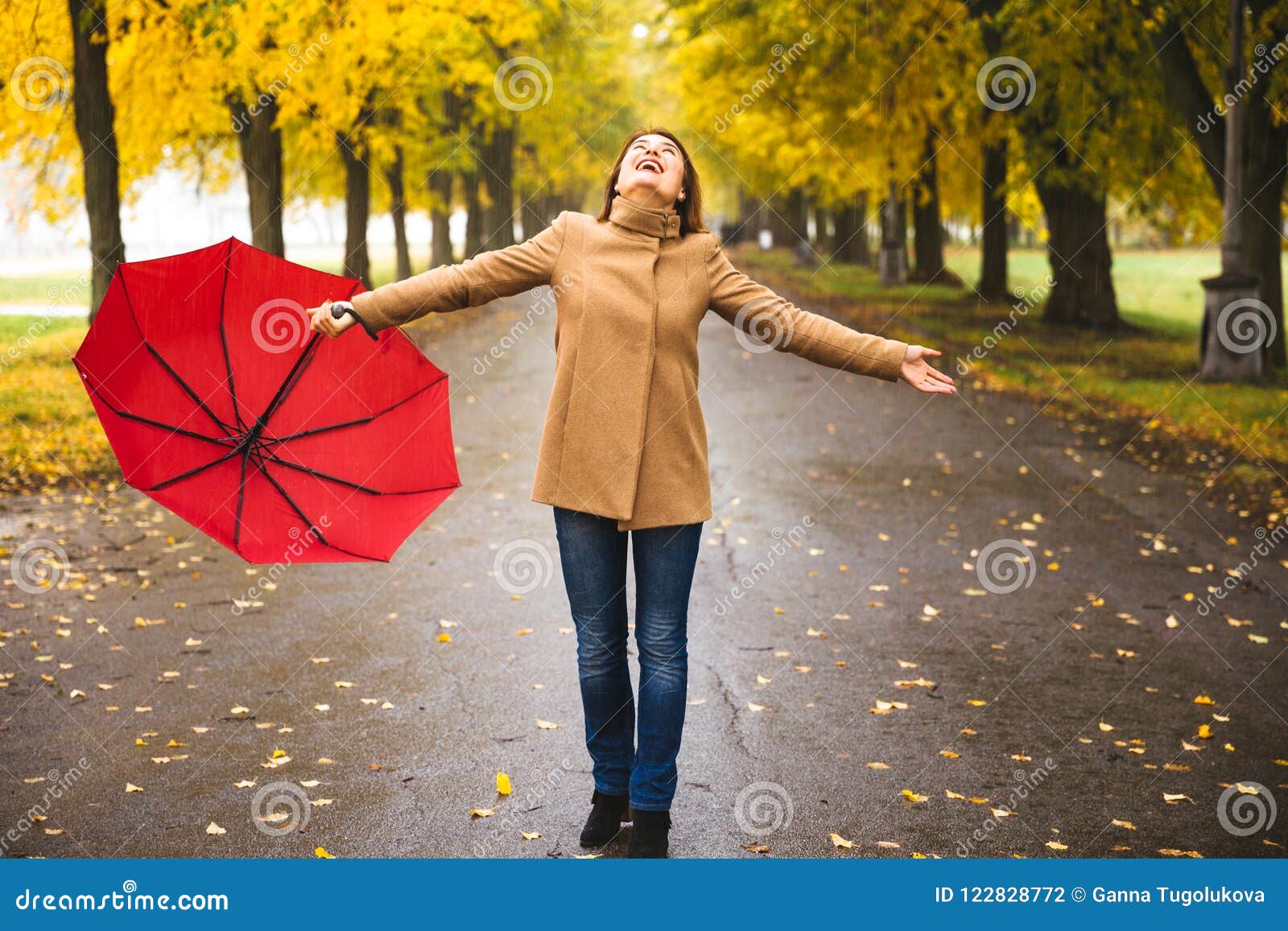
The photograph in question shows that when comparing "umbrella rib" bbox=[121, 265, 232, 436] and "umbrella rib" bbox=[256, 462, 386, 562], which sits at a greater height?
"umbrella rib" bbox=[121, 265, 232, 436]

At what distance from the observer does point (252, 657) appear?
6.05 m

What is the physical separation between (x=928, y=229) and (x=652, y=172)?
1141 inches

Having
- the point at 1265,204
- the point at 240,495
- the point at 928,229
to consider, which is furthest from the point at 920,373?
the point at 928,229

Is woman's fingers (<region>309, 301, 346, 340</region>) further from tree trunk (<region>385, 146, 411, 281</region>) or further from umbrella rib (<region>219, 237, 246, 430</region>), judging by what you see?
tree trunk (<region>385, 146, 411, 281</region>)

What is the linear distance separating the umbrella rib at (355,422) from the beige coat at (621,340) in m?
0.48

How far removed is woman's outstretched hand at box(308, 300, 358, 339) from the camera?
370 centimetres

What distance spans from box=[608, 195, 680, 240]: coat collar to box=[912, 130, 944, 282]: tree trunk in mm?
23520

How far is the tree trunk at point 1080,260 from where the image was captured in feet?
69.4

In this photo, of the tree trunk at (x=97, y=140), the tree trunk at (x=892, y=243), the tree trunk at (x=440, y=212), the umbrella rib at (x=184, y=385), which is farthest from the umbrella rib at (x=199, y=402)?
the tree trunk at (x=892, y=243)

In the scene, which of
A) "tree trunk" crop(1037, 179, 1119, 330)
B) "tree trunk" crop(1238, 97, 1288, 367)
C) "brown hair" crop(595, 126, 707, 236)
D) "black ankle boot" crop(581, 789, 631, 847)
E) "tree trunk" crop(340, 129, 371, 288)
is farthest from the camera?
"tree trunk" crop(1037, 179, 1119, 330)

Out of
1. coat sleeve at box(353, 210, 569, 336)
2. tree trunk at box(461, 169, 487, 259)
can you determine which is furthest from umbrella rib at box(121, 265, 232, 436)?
tree trunk at box(461, 169, 487, 259)

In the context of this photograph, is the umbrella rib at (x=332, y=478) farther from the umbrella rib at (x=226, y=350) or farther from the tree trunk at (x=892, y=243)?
the tree trunk at (x=892, y=243)

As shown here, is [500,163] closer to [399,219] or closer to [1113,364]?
[399,219]

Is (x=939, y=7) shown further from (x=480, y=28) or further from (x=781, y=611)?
(x=781, y=611)
